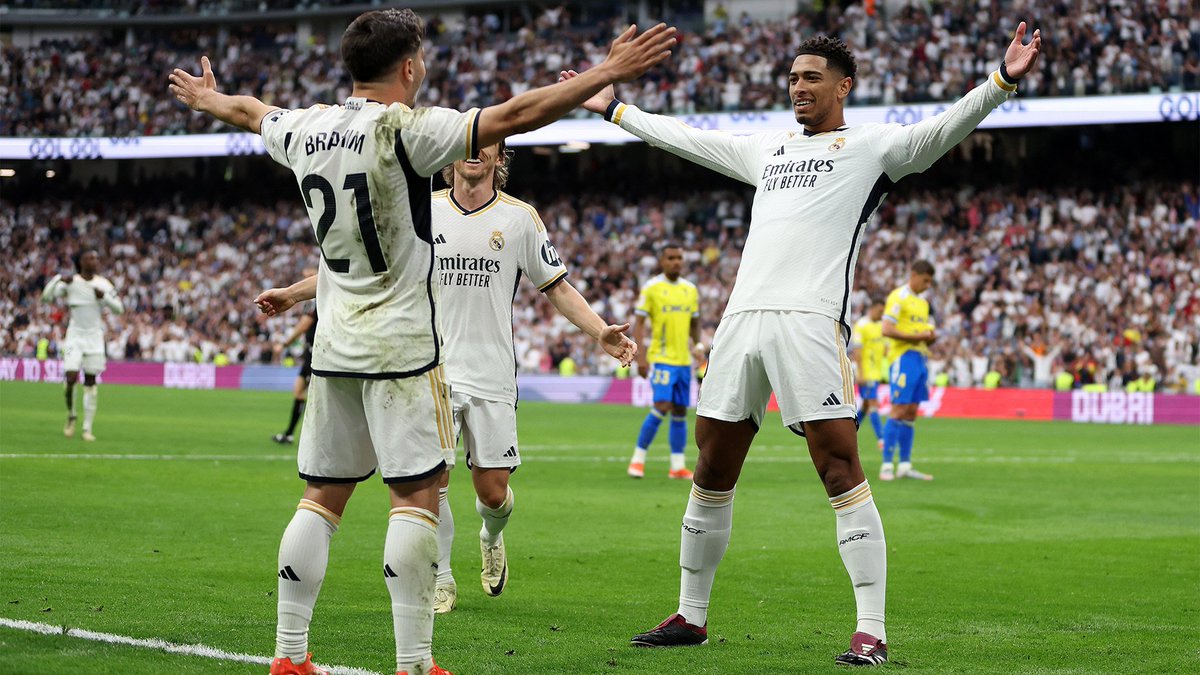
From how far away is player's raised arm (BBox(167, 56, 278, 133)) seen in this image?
5.25 metres

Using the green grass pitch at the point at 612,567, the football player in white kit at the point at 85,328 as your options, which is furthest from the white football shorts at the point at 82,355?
the green grass pitch at the point at 612,567

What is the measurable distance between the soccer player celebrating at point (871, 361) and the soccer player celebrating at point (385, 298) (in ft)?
50.4

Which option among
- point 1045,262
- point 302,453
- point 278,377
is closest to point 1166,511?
point 302,453

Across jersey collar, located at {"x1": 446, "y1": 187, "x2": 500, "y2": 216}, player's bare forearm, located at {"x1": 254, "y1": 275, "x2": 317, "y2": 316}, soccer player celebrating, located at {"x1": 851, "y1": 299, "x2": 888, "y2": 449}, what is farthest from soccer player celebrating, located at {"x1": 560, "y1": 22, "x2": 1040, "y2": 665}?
soccer player celebrating, located at {"x1": 851, "y1": 299, "x2": 888, "y2": 449}

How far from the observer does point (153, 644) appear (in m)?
5.66

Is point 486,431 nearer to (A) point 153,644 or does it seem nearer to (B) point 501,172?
(B) point 501,172

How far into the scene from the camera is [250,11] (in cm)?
5253

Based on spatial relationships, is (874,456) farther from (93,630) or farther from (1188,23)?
(1188,23)

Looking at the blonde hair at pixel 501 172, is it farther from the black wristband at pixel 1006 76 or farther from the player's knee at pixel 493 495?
the black wristband at pixel 1006 76

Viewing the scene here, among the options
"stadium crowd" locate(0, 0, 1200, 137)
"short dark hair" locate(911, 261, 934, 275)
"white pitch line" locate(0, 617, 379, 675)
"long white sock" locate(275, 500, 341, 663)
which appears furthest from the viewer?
"stadium crowd" locate(0, 0, 1200, 137)

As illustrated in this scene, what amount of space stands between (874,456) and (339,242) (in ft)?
50.0

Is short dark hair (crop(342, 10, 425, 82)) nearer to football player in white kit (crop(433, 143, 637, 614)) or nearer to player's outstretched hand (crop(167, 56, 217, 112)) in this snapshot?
player's outstretched hand (crop(167, 56, 217, 112))

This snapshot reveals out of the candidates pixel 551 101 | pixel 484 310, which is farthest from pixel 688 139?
pixel 551 101

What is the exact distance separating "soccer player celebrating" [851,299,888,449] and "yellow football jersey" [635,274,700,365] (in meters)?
4.89
